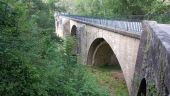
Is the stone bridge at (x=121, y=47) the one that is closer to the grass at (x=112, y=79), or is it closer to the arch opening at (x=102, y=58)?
the arch opening at (x=102, y=58)

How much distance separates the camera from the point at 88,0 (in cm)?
4294

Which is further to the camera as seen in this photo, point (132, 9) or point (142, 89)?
point (132, 9)

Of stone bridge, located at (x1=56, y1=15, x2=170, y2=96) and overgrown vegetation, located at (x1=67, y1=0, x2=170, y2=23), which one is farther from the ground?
overgrown vegetation, located at (x1=67, y1=0, x2=170, y2=23)

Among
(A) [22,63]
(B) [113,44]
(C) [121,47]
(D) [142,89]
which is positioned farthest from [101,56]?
(A) [22,63]

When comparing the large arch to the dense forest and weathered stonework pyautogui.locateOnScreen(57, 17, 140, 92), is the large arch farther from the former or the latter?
the dense forest

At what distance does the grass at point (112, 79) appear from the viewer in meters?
18.5

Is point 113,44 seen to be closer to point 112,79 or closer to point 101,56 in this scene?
point 112,79

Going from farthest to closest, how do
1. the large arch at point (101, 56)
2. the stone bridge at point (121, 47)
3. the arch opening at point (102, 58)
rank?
the large arch at point (101, 56)
the arch opening at point (102, 58)
the stone bridge at point (121, 47)

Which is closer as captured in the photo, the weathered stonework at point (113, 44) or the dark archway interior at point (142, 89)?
the dark archway interior at point (142, 89)

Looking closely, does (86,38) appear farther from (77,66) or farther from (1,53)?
(1,53)

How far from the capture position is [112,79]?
21719 mm

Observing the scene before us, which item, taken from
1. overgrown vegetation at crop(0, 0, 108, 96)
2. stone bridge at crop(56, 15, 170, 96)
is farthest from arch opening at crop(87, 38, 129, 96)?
overgrown vegetation at crop(0, 0, 108, 96)

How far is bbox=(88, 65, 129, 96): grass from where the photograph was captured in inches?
727

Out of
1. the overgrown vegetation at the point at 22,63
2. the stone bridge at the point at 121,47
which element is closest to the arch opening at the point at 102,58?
the stone bridge at the point at 121,47
